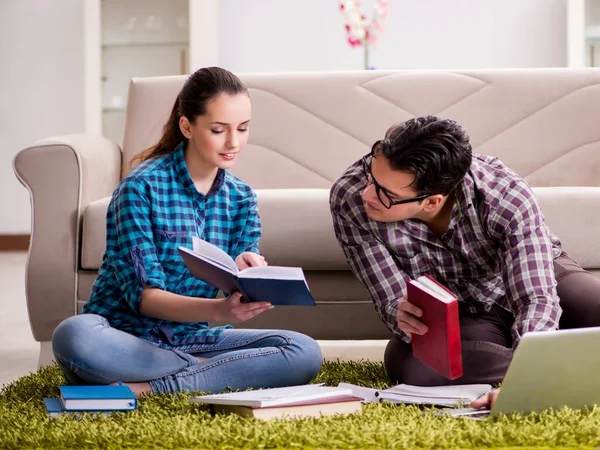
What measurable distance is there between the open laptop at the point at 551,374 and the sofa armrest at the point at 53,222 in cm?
128

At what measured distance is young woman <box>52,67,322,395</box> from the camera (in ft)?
5.85

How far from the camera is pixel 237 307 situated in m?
1.66

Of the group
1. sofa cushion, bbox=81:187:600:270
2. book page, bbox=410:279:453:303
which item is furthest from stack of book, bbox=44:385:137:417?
sofa cushion, bbox=81:187:600:270

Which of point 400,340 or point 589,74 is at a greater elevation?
point 589,74

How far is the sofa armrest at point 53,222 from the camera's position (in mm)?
2416

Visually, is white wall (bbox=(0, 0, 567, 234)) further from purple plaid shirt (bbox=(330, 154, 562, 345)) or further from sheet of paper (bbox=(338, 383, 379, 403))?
sheet of paper (bbox=(338, 383, 379, 403))

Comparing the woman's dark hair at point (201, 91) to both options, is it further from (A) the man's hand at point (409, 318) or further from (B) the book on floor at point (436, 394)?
(B) the book on floor at point (436, 394)

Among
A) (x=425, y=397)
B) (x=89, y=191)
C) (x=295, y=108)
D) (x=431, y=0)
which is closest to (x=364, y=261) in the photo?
(x=425, y=397)

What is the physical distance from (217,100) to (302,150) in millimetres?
1173

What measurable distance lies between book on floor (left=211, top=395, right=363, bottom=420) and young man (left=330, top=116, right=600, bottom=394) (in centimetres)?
20

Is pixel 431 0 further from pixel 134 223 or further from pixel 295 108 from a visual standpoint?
pixel 134 223

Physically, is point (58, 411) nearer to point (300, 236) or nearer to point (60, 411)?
point (60, 411)

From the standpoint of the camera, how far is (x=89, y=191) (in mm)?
2537

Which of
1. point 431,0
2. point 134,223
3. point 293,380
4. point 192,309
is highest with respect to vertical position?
point 431,0
